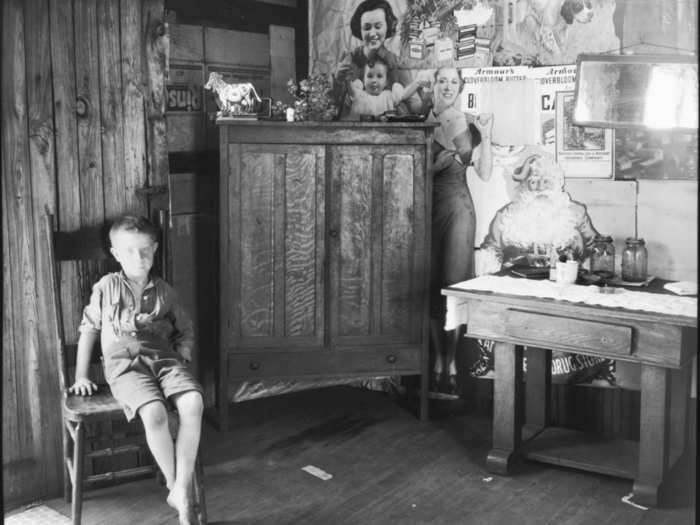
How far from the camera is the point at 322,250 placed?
15.4 feet

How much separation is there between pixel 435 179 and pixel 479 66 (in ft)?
2.28

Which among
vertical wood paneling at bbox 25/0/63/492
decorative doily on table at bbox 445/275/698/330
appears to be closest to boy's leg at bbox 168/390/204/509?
vertical wood paneling at bbox 25/0/63/492

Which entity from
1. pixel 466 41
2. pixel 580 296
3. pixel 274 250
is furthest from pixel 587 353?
pixel 466 41

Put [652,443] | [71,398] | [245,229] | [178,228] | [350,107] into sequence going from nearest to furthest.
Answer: [71,398]
[652,443]
[245,229]
[178,228]
[350,107]

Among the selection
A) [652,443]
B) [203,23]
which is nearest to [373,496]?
[652,443]

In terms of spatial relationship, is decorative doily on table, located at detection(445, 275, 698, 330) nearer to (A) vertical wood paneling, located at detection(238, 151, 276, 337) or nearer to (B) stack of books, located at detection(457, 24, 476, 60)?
(A) vertical wood paneling, located at detection(238, 151, 276, 337)

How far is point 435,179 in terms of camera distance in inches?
199

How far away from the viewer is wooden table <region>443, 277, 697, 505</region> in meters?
3.66

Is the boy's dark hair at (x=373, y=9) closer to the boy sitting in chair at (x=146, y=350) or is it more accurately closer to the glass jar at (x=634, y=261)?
the glass jar at (x=634, y=261)

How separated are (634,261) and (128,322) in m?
2.42

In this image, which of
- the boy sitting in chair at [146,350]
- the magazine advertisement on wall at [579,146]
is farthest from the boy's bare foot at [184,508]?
the magazine advertisement on wall at [579,146]

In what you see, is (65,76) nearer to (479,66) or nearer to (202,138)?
(202,138)

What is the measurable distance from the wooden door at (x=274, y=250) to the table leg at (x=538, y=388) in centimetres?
116

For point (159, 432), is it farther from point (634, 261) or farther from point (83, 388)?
point (634, 261)
